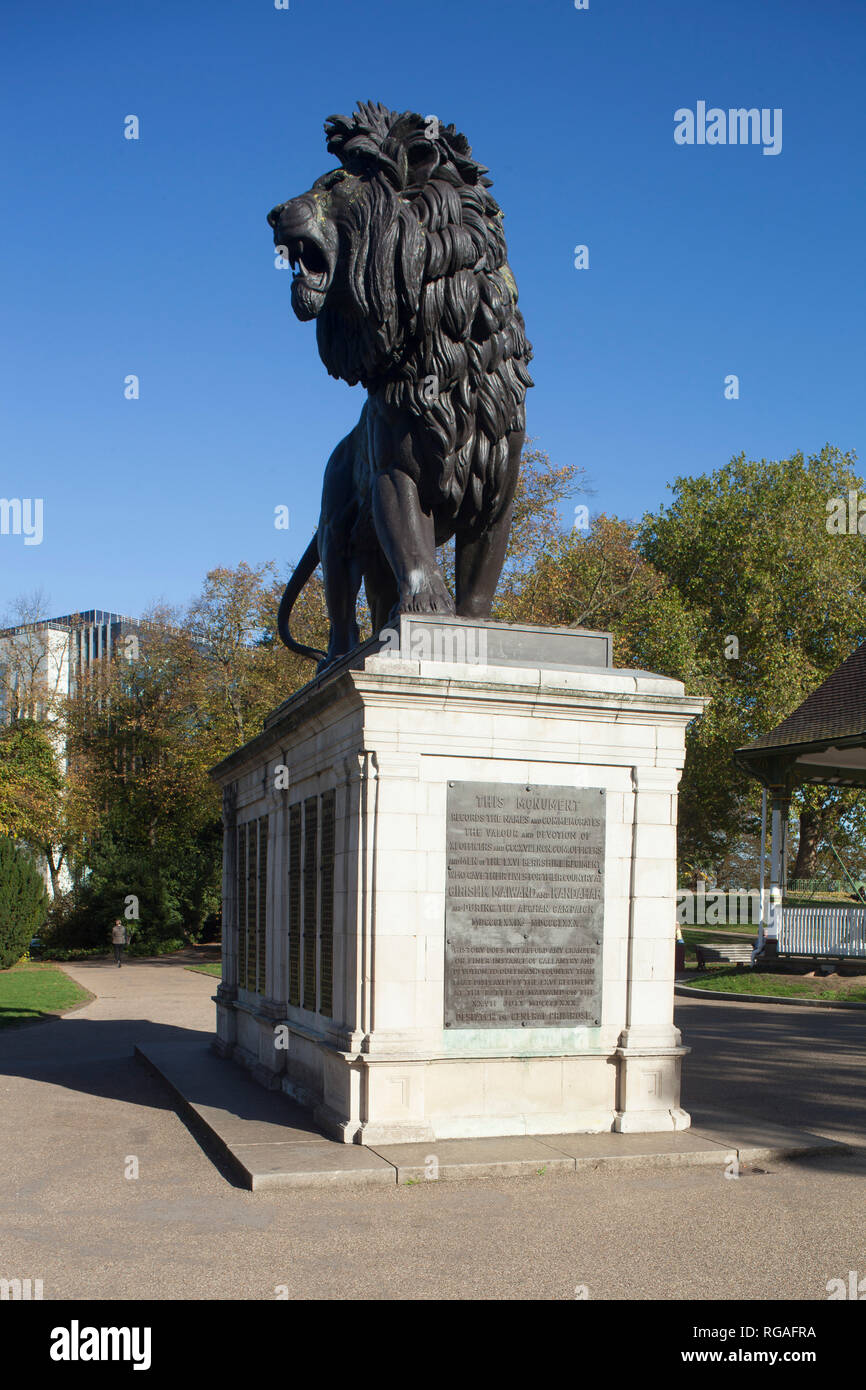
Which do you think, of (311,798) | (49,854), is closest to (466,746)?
Result: (311,798)

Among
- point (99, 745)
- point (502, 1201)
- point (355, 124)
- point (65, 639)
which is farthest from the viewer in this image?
point (65, 639)

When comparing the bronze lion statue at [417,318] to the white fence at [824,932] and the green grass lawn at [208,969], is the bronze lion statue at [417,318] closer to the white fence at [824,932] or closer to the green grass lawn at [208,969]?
the white fence at [824,932]

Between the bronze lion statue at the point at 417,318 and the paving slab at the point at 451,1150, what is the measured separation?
11.9 ft

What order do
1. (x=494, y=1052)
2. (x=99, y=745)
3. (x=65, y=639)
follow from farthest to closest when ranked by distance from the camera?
(x=65, y=639)
(x=99, y=745)
(x=494, y=1052)

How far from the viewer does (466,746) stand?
803 centimetres

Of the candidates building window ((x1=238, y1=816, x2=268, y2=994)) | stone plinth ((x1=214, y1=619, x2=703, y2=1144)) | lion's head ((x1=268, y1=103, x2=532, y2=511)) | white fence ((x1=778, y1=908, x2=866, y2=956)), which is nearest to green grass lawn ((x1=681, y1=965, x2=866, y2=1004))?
white fence ((x1=778, y1=908, x2=866, y2=956))

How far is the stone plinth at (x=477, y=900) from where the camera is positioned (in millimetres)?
7656

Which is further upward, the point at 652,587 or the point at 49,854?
the point at 652,587

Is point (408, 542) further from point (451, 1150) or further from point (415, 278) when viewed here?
point (451, 1150)

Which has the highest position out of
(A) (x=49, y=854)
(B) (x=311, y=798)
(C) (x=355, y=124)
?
(C) (x=355, y=124)

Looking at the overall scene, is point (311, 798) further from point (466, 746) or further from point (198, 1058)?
point (198, 1058)

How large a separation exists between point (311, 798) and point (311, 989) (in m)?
1.45

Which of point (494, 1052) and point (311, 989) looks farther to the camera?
point (311, 989)

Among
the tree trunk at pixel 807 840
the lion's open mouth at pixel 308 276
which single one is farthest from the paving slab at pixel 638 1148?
the tree trunk at pixel 807 840
